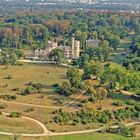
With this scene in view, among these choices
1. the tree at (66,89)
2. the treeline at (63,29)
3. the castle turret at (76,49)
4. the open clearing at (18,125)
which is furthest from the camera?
the treeline at (63,29)

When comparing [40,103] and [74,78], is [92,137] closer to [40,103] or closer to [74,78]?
[40,103]

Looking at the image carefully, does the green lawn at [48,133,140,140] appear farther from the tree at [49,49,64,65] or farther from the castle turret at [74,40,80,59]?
the castle turret at [74,40,80,59]

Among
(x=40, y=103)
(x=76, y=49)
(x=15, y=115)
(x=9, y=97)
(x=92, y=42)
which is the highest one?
(x=76, y=49)

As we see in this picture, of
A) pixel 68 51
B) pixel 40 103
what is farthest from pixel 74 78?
pixel 68 51

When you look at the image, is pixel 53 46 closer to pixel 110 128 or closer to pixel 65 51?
pixel 65 51

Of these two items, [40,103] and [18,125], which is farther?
[40,103]

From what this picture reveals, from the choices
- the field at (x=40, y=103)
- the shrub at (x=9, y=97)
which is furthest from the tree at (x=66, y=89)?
the shrub at (x=9, y=97)

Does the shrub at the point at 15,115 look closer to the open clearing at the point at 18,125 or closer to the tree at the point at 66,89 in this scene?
the open clearing at the point at 18,125

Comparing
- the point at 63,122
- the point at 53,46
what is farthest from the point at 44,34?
the point at 63,122
